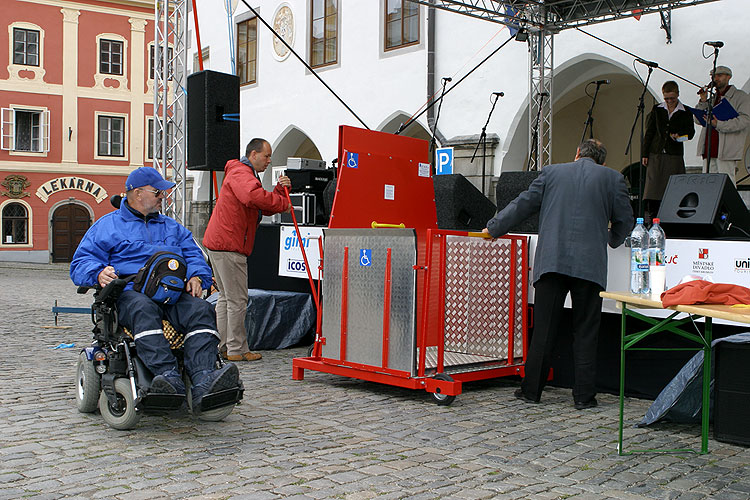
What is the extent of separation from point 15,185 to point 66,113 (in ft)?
10.7

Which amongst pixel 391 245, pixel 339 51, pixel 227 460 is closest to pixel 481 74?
pixel 339 51

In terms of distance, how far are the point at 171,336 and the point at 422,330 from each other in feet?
Result: 5.49

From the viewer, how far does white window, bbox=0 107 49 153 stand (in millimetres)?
29328

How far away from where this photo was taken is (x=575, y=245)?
5363mm

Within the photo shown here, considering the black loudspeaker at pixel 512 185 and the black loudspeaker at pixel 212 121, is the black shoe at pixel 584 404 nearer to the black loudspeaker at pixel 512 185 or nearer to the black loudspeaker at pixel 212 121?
the black loudspeaker at pixel 512 185

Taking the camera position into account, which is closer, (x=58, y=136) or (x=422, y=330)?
(x=422, y=330)

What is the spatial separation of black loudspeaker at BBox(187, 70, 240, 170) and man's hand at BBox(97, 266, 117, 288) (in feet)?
15.9

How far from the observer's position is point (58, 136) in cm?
3009

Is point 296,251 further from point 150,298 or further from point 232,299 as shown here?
point 150,298

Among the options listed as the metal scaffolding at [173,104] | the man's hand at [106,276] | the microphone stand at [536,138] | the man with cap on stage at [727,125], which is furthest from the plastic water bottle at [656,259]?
the metal scaffolding at [173,104]

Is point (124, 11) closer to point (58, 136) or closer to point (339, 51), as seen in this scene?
point (58, 136)

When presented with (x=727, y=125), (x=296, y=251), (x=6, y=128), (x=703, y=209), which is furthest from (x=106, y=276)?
(x=6, y=128)

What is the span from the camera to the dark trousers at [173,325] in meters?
4.41

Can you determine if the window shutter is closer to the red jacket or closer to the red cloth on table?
the red jacket
